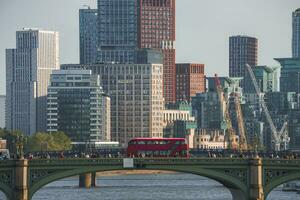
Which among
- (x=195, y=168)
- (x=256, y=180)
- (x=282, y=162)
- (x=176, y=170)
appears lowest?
(x=256, y=180)

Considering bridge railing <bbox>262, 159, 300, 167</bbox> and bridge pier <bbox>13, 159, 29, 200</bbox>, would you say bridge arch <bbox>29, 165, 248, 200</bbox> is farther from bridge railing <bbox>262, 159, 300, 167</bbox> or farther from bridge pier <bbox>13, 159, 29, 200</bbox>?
bridge railing <bbox>262, 159, 300, 167</bbox>

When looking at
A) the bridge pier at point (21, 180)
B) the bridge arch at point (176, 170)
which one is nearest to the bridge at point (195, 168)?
the bridge arch at point (176, 170)

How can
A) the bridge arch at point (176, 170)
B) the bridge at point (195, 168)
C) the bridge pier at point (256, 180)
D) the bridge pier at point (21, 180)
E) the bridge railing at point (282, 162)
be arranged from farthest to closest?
the bridge railing at point (282, 162), the bridge pier at point (256, 180), the bridge arch at point (176, 170), the bridge at point (195, 168), the bridge pier at point (21, 180)

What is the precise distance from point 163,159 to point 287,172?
51.8 ft

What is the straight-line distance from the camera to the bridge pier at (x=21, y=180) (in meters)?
187

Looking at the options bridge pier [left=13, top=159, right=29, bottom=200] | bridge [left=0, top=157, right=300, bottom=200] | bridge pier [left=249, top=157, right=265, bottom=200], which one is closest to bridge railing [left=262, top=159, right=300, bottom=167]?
bridge [left=0, top=157, right=300, bottom=200]

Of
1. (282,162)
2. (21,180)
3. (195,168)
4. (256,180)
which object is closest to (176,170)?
(195,168)

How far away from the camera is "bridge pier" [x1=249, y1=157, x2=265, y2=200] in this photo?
19088 centimetres

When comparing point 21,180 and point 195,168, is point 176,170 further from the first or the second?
point 21,180

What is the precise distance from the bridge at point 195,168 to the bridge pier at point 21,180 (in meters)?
0.12

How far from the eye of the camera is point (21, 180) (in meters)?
188

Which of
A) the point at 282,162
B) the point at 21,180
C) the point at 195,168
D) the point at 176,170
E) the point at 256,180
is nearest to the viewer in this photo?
the point at 21,180

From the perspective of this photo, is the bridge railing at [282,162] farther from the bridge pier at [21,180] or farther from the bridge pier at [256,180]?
the bridge pier at [21,180]

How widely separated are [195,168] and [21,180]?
72.6 feet
